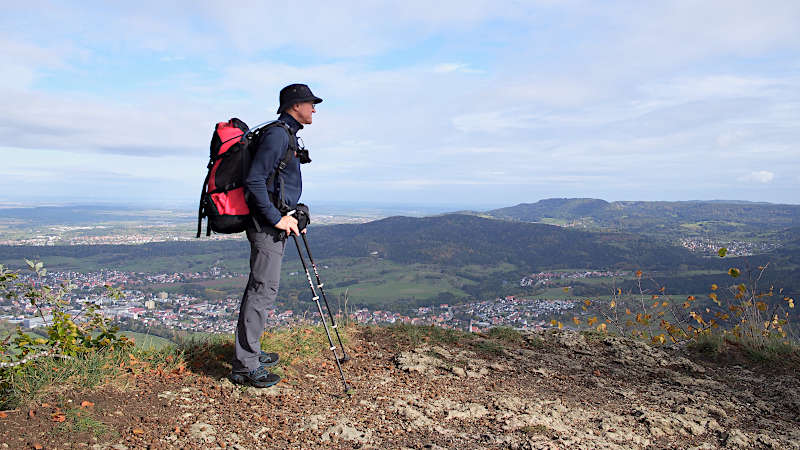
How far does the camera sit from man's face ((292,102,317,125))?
428cm

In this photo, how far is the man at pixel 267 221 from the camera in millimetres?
3932

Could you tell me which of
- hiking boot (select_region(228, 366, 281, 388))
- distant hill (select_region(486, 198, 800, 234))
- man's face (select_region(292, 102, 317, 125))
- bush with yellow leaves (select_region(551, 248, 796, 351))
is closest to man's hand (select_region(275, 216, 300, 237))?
man's face (select_region(292, 102, 317, 125))

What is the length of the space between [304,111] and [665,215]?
113 metres

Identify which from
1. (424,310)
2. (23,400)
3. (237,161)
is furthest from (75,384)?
(424,310)

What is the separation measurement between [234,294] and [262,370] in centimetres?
3622

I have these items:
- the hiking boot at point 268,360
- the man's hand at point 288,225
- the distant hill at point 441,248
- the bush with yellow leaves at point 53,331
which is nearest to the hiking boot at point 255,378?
the hiking boot at point 268,360

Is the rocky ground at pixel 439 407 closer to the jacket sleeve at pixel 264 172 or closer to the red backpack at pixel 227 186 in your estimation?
the red backpack at pixel 227 186

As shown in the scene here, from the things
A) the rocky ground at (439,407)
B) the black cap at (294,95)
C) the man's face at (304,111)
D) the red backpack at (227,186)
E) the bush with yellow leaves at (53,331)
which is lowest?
the rocky ground at (439,407)

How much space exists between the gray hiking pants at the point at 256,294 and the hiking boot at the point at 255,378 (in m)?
0.04

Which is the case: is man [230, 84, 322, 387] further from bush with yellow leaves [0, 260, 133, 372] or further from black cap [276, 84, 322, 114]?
bush with yellow leaves [0, 260, 133, 372]

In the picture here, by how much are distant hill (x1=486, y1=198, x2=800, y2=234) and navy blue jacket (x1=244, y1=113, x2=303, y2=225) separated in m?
81.7

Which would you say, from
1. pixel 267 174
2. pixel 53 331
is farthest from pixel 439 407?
pixel 53 331

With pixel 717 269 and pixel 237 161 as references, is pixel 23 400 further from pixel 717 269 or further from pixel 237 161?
pixel 717 269

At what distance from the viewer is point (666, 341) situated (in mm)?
6824
